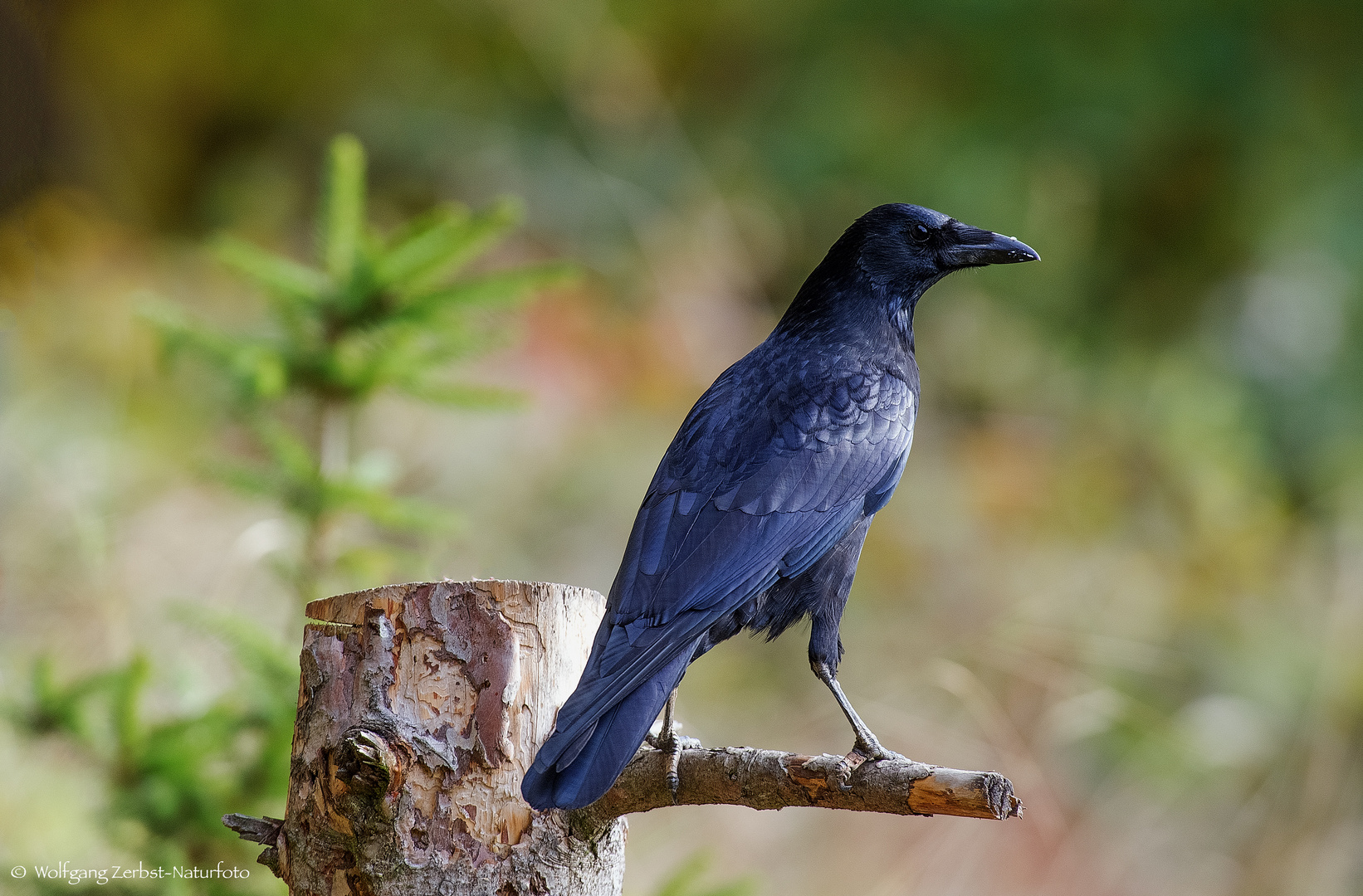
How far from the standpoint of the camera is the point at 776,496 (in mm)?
2523

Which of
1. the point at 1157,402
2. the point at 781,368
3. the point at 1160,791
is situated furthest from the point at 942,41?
the point at 781,368

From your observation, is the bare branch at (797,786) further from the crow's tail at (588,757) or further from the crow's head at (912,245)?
the crow's head at (912,245)

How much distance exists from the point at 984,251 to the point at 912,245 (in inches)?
7.6

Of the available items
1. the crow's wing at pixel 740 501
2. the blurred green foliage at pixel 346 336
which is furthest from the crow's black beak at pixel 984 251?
the blurred green foliage at pixel 346 336

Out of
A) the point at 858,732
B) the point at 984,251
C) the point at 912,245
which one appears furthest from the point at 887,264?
the point at 858,732

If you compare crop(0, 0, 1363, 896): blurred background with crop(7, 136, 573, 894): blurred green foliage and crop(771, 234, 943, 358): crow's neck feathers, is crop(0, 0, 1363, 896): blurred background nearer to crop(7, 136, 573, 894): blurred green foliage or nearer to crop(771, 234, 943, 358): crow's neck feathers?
crop(7, 136, 573, 894): blurred green foliage

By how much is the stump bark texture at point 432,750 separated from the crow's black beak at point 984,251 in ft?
4.94

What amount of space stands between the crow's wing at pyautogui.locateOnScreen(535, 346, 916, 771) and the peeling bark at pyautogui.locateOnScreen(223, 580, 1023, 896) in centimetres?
17

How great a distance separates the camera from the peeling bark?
2.04 metres

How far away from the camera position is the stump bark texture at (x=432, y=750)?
2043 mm

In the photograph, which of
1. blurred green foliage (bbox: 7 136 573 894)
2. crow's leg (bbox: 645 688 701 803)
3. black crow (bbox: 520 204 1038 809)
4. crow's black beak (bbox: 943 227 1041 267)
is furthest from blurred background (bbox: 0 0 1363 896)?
crow's black beak (bbox: 943 227 1041 267)

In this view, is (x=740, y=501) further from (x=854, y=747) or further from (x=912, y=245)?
(x=912, y=245)

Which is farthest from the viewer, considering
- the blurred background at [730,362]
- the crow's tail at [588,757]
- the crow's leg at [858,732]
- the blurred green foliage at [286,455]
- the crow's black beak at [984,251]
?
the blurred background at [730,362]

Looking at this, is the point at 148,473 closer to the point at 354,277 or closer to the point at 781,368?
the point at 354,277
